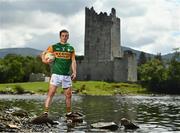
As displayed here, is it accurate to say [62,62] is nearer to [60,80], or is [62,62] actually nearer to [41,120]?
[60,80]

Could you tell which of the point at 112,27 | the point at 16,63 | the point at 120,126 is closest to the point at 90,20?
the point at 112,27

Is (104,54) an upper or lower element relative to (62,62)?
upper

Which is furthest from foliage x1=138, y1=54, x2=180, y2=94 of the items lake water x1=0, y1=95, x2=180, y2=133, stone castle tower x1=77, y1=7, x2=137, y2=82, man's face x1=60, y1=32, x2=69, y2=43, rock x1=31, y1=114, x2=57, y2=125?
man's face x1=60, y1=32, x2=69, y2=43

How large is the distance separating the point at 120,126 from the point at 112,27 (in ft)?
363

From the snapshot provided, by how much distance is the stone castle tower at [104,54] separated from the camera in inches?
5034

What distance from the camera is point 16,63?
135250 millimetres

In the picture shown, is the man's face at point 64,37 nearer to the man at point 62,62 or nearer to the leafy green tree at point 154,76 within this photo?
the man at point 62,62

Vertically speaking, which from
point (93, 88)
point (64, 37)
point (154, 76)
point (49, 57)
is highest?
point (154, 76)

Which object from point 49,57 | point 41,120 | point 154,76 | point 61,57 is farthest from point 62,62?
point 154,76

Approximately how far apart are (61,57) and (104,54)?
111025mm

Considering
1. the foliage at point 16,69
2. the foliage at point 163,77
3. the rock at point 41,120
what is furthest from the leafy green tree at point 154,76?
the rock at point 41,120

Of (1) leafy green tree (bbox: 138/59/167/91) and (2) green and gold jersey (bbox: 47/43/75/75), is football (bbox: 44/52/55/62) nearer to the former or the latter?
(2) green and gold jersey (bbox: 47/43/75/75)

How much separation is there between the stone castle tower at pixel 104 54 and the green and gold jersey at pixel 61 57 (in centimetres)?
10831

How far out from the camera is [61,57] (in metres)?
18.8
